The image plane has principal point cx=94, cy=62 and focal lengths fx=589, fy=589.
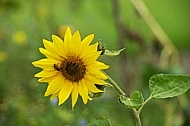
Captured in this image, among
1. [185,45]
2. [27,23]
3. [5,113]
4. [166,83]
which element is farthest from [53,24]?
[166,83]

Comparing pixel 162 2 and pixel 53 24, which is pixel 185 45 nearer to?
pixel 162 2

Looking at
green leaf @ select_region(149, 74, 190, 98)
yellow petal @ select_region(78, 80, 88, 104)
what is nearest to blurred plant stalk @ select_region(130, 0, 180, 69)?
green leaf @ select_region(149, 74, 190, 98)

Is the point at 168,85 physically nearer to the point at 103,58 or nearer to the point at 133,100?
the point at 133,100

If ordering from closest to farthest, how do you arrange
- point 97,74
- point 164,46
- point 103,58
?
1. point 97,74
2. point 164,46
3. point 103,58

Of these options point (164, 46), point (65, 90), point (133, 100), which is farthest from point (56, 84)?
point (164, 46)

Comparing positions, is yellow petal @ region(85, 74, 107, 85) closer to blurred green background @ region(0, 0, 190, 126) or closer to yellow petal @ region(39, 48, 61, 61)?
yellow petal @ region(39, 48, 61, 61)

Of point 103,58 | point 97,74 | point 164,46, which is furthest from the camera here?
point 103,58
